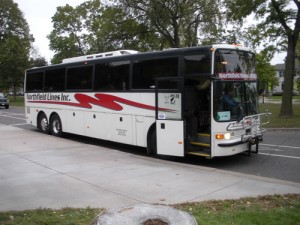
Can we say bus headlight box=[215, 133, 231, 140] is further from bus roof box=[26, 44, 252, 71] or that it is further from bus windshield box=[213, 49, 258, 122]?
bus roof box=[26, 44, 252, 71]

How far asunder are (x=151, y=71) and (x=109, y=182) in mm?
4329

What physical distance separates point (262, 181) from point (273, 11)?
588 inches

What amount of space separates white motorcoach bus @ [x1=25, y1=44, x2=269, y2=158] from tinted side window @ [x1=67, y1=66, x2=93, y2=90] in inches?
4.8

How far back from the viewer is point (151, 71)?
11.1 meters

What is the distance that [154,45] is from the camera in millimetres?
35750

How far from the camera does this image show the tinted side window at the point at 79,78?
544 inches

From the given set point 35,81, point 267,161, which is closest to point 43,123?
point 35,81

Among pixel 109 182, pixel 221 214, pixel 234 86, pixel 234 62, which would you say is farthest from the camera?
pixel 234 62

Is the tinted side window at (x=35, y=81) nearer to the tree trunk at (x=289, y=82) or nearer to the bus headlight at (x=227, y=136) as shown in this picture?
the bus headlight at (x=227, y=136)

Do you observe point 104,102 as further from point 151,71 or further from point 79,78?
point 151,71

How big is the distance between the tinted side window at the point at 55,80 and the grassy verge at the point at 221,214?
10354 mm

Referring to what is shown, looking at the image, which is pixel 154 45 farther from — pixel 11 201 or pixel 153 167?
pixel 11 201

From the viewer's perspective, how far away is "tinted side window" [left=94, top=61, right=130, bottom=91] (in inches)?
475

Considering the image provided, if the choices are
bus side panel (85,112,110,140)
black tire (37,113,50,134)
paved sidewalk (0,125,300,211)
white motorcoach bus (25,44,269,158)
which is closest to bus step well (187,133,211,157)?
white motorcoach bus (25,44,269,158)
